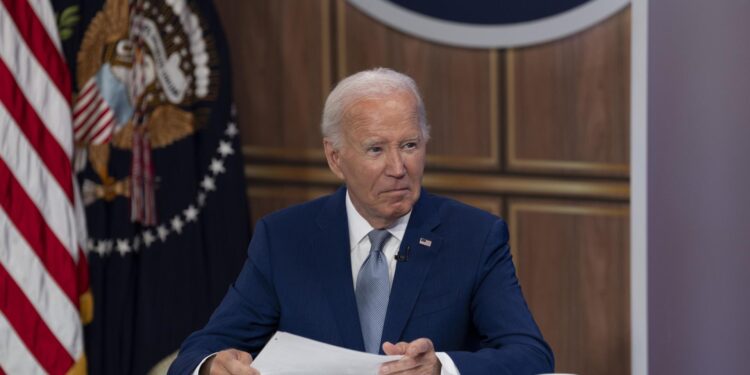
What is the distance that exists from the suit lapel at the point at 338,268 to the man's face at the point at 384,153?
107 millimetres

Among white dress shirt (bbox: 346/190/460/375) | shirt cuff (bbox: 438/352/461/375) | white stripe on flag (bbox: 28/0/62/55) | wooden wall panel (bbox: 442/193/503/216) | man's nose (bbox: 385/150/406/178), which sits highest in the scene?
white stripe on flag (bbox: 28/0/62/55)

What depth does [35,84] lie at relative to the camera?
12.1ft

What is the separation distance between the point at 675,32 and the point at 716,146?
35cm

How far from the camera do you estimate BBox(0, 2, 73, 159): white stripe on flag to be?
3.63 m

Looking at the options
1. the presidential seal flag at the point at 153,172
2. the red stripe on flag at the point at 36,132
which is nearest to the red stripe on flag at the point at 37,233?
the red stripe on flag at the point at 36,132

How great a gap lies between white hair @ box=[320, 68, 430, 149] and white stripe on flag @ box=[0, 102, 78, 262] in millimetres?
1659

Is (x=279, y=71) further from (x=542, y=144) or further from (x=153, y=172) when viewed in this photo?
(x=542, y=144)

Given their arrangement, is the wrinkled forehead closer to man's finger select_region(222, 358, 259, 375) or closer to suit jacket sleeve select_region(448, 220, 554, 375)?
suit jacket sleeve select_region(448, 220, 554, 375)

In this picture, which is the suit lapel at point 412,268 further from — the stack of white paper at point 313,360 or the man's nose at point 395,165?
the stack of white paper at point 313,360

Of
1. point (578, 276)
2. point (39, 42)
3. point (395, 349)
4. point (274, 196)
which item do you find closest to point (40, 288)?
point (39, 42)

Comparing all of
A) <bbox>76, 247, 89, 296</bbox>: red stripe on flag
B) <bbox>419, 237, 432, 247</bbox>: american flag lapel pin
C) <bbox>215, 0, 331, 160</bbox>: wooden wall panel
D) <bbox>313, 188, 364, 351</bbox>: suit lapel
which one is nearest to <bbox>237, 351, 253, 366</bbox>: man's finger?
<bbox>313, 188, 364, 351</bbox>: suit lapel

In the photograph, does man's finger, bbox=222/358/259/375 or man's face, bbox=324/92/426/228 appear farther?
man's face, bbox=324/92/426/228

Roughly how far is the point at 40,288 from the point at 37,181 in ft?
1.16

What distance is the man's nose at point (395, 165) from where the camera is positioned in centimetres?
231
